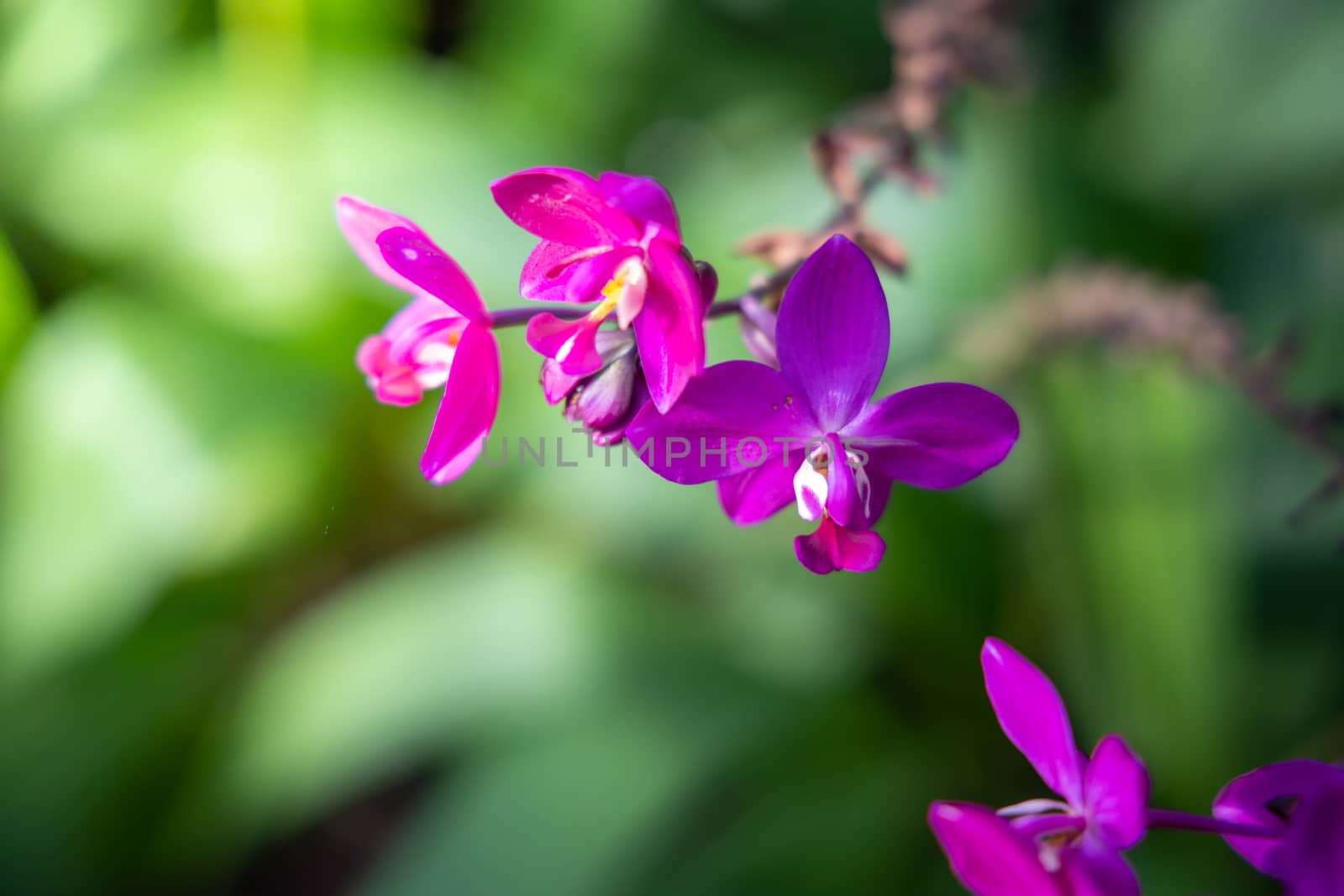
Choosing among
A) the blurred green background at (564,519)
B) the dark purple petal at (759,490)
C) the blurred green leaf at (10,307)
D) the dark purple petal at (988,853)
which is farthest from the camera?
the blurred green leaf at (10,307)

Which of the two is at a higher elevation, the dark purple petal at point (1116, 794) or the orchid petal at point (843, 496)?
the orchid petal at point (843, 496)

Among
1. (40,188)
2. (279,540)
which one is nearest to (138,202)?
(40,188)

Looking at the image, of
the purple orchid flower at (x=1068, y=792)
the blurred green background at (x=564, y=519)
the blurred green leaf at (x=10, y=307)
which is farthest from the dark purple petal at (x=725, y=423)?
the blurred green leaf at (x=10, y=307)

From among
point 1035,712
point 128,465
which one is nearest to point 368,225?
point 1035,712

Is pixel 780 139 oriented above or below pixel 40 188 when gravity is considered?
below

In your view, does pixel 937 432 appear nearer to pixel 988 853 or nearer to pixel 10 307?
pixel 988 853

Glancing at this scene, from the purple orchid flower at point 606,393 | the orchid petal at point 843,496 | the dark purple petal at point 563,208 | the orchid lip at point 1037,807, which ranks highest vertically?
the dark purple petal at point 563,208

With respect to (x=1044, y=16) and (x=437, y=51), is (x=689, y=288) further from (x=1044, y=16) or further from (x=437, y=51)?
(x=437, y=51)

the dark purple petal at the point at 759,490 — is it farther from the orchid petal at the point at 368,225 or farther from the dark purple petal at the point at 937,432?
the orchid petal at the point at 368,225
